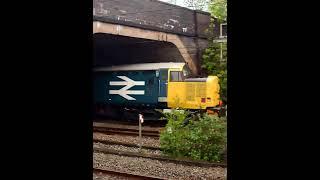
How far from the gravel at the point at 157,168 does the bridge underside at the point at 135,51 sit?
35.5 feet

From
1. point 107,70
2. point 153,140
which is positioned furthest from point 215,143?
point 107,70

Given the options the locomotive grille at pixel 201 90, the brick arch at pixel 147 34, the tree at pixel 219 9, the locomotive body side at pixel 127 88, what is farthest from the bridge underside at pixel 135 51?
the locomotive grille at pixel 201 90

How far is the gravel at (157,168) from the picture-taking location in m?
8.19

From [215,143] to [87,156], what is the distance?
8029 millimetres

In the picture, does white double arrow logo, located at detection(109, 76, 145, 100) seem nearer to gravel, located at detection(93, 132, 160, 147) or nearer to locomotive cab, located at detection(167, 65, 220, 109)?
locomotive cab, located at detection(167, 65, 220, 109)

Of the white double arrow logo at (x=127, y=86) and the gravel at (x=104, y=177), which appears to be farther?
the white double arrow logo at (x=127, y=86)

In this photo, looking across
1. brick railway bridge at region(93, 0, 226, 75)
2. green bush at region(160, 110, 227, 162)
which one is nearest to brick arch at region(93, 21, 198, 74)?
brick railway bridge at region(93, 0, 226, 75)

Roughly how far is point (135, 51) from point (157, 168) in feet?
44.7

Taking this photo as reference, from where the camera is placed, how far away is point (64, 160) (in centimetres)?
200

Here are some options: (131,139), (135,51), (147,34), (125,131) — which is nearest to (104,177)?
(131,139)

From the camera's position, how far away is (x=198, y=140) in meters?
9.83

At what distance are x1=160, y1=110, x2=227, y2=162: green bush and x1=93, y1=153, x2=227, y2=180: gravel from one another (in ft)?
2.27

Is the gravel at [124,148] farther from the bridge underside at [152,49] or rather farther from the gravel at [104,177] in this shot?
the bridge underside at [152,49]
